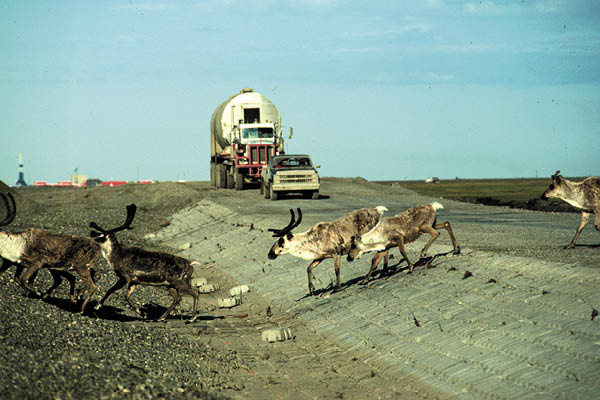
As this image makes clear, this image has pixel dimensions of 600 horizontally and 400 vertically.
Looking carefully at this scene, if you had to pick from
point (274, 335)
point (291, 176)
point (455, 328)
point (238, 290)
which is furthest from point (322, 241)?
point (291, 176)

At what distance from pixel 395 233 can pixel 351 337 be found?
115 inches

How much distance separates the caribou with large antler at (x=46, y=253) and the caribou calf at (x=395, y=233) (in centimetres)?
512

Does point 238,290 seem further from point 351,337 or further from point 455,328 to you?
point 455,328

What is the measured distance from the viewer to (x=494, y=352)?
403 inches

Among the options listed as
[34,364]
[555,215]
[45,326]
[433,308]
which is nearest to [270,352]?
[433,308]

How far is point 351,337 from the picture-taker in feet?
42.4

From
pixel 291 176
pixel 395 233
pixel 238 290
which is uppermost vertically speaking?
pixel 291 176

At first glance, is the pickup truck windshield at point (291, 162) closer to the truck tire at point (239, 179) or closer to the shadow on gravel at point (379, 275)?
the truck tire at point (239, 179)

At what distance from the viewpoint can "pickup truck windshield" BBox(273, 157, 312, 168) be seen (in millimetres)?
39312

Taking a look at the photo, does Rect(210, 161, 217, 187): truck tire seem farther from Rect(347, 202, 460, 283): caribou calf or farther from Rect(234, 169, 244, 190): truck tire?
Rect(347, 202, 460, 283): caribou calf

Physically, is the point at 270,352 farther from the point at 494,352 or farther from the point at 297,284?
the point at 297,284

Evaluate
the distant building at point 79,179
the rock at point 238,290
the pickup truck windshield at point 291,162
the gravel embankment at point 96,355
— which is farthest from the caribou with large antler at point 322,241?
the distant building at point 79,179

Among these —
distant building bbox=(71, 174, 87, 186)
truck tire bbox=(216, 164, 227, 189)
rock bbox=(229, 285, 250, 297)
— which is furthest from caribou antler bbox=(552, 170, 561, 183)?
distant building bbox=(71, 174, 87, 186)

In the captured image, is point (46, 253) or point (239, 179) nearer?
point (46, 253)
